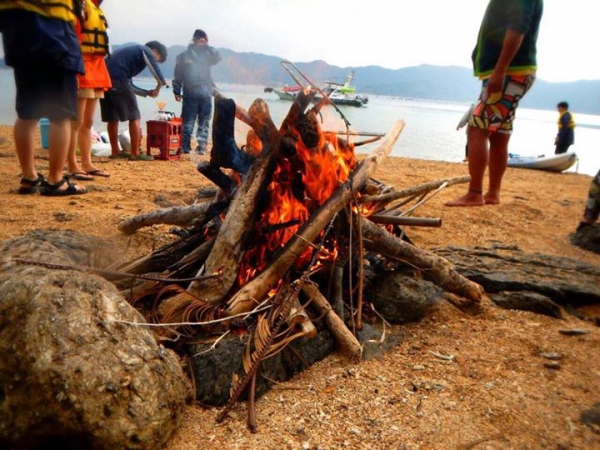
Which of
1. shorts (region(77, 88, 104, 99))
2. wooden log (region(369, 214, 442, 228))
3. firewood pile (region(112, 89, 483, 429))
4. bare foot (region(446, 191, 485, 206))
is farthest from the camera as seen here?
shorts (region(77, 88, 104, 99))

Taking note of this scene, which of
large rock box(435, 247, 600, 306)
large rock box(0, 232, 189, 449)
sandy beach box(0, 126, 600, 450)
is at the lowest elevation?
sandy beach box(0, 126, 600, 450)

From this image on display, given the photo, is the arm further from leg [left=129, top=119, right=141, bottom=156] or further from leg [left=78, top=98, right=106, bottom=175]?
leg [left=129, top=119, right=141, bottom=156]

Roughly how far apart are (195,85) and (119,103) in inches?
66.4

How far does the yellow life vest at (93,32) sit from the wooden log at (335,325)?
4.77 m

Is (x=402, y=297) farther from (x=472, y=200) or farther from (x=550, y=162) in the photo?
(x=550, y=162)

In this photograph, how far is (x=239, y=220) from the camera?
222 cm

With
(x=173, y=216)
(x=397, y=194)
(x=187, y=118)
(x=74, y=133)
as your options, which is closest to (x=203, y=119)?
(x=187, y=118)

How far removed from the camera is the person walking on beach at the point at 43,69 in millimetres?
3781

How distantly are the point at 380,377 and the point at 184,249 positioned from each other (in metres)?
1.25

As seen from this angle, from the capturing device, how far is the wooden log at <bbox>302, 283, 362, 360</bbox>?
2.14 m

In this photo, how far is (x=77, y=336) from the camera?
149 cm

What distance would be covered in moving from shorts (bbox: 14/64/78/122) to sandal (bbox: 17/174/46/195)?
692 mm

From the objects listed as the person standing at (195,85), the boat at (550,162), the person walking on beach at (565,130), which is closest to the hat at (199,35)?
the person standing at (195,85)

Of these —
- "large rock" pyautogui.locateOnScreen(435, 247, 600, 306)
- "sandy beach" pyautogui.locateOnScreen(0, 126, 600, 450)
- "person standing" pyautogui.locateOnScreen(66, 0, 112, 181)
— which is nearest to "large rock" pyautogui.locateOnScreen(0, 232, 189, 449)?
"sandy beach" pyautogui.locateOnScreen(0, 126, 600, 450)
